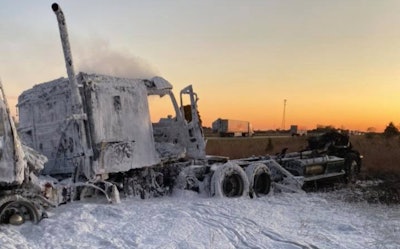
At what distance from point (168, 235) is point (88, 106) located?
3.44 meters

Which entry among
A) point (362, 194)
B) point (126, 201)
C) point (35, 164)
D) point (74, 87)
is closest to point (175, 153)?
point (126, 201)

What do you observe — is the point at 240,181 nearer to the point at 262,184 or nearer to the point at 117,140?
the point at 262,184

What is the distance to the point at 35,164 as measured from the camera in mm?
7258

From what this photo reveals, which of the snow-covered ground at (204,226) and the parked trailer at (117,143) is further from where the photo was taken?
the parked trailer at (117,143)

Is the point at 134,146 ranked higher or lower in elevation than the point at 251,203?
higher

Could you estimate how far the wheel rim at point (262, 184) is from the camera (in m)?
11.5

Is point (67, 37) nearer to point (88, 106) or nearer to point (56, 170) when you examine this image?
point (88, 106)

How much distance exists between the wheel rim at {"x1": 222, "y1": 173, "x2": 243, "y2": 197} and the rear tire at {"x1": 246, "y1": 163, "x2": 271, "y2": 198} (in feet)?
1.13

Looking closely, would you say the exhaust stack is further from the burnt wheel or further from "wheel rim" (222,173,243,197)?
"wheel rim" (222,173,243,197)

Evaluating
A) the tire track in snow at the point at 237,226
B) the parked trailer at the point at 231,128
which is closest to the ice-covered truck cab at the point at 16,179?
the tire track in snow at the point at 237,226

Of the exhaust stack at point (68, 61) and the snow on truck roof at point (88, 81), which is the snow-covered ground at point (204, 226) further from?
the snow on truck roof at point (88, 81)

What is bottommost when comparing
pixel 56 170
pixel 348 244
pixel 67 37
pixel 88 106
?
pixel 348 244

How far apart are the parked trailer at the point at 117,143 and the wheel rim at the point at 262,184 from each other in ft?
0.08

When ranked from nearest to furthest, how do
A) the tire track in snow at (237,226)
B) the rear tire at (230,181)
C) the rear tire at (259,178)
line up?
the tire track in snow at (237,226), the rear tire at (230,181), the rear tire at (259,178)
